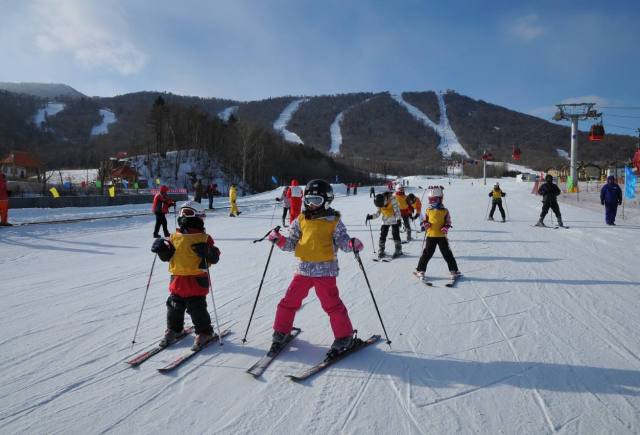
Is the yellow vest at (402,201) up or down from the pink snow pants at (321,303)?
up

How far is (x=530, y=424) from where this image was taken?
108 inches

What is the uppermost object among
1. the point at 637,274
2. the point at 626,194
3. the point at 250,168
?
the point at 250,168

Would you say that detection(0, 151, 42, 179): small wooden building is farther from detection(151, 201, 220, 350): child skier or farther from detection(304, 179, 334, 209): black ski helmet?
detection(304, 179, 334, 209): black ski helmet

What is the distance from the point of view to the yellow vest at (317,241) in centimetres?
377

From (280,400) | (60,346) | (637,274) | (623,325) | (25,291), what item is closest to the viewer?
(280,400)

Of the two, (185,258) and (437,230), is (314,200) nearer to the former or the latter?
(185,258)

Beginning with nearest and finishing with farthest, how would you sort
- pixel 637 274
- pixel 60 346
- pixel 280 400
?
1. pixel 280 400
2. pixel 60 346
3. pixel 637 274

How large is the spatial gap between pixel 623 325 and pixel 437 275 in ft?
9.59

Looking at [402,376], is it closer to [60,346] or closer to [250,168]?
[60,346]

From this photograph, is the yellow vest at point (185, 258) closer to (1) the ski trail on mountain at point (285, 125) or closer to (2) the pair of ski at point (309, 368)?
(2) the pair of ski at point (309, 368)

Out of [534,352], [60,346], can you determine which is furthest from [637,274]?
[60,346]

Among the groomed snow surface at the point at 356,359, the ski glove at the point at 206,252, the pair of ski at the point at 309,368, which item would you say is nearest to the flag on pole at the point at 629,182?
the groomed snow surface at the point at 356,359

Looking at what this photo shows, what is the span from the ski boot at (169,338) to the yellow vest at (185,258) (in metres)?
0.70

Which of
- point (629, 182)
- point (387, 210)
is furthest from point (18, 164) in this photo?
point (629, 182)
